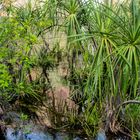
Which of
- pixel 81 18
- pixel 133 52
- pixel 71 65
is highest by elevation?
pixel 81 18

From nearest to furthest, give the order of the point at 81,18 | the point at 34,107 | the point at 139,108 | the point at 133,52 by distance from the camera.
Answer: the point at 133,52 → the point at 139,108 → the point at 81,18 → the point at 34,107

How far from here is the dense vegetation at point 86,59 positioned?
509 centimetres

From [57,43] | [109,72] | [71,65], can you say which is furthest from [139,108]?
[57,43]

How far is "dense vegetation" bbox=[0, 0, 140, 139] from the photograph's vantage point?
16.7 feet

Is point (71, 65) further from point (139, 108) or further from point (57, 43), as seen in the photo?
point (139, 108)

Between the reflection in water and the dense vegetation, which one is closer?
the dense vegetation

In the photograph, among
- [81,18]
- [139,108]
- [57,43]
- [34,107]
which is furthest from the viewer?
[57,43]

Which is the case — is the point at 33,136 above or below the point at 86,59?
below

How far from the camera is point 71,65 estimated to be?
23.9 ft

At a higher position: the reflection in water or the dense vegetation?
the dense vegetation

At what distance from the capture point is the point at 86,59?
6.41 meters

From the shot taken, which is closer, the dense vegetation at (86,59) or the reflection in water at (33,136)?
the dense vegetation at (86,59)

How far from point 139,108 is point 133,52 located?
3.83ft

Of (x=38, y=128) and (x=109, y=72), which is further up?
(x=109, y=72)
